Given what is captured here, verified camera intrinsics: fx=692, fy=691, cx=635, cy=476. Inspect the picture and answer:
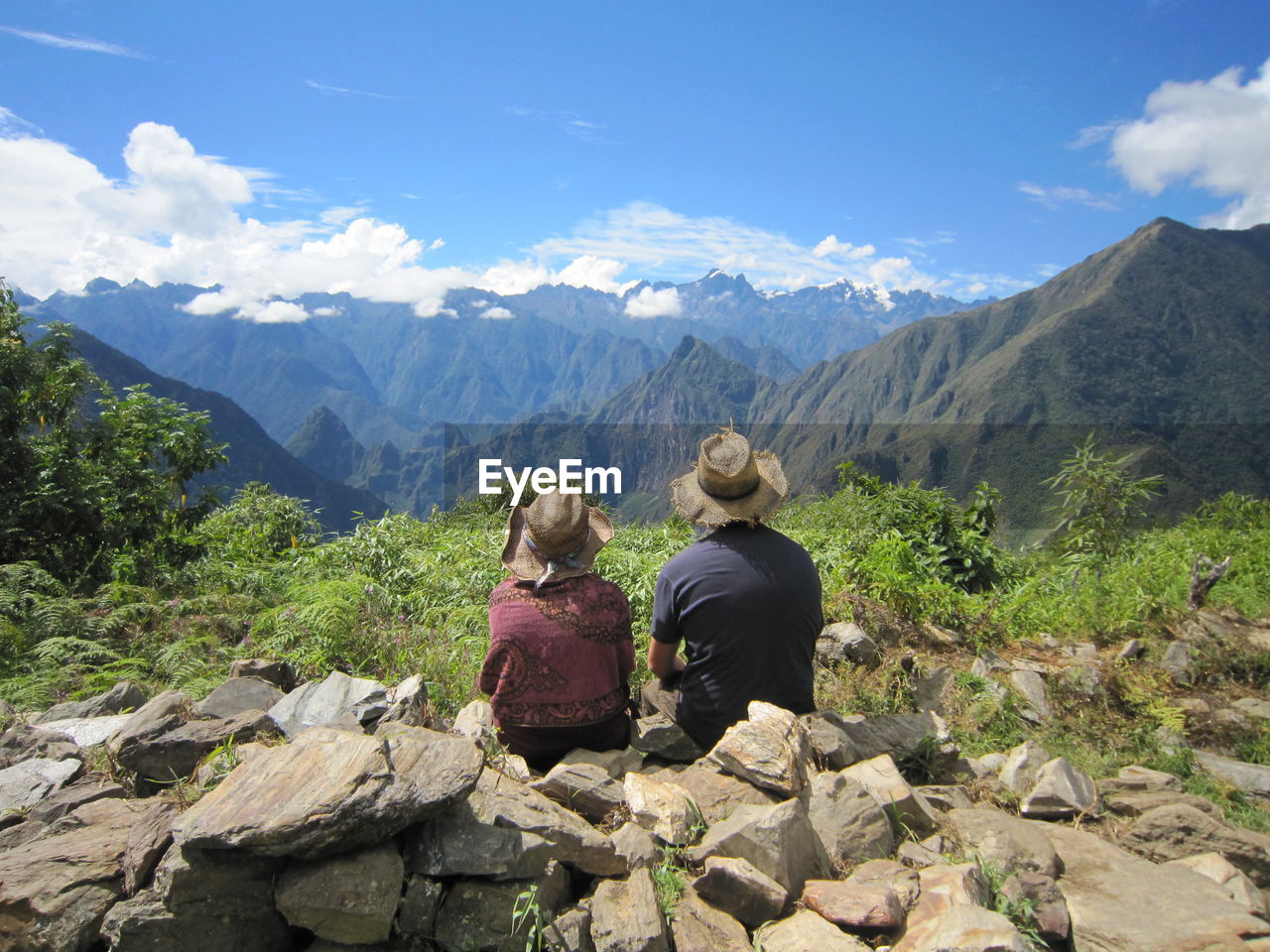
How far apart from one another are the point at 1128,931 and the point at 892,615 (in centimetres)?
330

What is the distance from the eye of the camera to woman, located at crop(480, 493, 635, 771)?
3.45 m

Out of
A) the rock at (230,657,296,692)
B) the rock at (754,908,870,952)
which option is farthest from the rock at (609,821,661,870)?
the rock at (230,657,296,692)

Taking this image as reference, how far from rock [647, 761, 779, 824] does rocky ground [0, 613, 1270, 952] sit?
0.01m

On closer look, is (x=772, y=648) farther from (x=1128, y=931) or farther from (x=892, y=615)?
(x=892, y=615)

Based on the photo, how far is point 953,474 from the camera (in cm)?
13500

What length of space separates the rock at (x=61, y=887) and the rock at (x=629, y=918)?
5.37 ft

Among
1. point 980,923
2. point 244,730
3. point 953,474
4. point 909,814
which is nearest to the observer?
point 980,923

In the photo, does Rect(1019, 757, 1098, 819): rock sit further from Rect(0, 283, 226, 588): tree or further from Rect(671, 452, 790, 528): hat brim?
Rect(0, 283, 226, 588): tree

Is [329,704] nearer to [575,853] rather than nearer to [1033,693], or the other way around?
[575,853]

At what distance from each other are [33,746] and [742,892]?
11.6 ft

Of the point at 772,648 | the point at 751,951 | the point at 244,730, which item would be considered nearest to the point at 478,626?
the point at 244,730

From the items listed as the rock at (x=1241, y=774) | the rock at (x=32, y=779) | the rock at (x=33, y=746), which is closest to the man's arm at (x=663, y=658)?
the rock at (x=32, y=779)

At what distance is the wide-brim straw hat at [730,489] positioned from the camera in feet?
12.5

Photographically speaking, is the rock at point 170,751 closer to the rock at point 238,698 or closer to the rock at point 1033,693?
the rock at point 238,698
